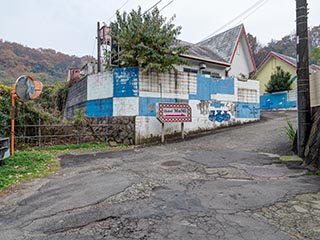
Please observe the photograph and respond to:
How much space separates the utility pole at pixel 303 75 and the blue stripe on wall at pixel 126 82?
632cm

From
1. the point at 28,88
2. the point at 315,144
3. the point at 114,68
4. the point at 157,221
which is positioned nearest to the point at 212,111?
the point at 114,68

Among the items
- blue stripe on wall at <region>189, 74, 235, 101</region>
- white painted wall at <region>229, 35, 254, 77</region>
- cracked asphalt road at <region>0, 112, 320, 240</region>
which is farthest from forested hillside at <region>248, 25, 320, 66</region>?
cracked asphalt road at <region>0, 112, 320, 240</region>

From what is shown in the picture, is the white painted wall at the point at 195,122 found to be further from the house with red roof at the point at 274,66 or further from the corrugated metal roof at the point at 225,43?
the house with red roof at the point at 274,66

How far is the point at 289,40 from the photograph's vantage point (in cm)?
3981

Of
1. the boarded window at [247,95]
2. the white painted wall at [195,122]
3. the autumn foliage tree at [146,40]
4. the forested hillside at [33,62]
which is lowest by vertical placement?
the white painted wall at [195,122]

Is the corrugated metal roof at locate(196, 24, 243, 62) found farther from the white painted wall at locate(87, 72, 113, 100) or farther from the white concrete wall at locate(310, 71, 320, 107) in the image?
the white concrete wall at locate(310, 71, 320, 107)

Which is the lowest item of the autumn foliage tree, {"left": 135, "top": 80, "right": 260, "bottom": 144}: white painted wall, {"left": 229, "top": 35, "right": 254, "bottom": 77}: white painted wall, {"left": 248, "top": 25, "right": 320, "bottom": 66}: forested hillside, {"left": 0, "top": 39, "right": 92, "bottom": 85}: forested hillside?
{"left": 135, "top": 80, "right": 260, "bottom": 144}: white painted wall

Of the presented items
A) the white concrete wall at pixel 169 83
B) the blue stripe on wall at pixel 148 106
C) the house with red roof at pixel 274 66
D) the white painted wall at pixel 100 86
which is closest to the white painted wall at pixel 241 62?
the house with red roof at pixel 274 66

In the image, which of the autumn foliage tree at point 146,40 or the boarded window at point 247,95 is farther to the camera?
the boarded window at point 247,95

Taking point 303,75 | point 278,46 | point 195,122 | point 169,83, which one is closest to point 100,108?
point 169,83

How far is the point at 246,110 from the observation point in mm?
13930

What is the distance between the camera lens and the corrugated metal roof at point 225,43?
1858cm

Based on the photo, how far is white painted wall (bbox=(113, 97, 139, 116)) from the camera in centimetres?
1019

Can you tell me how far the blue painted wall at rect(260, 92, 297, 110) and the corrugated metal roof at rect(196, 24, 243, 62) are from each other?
8.31 meters
